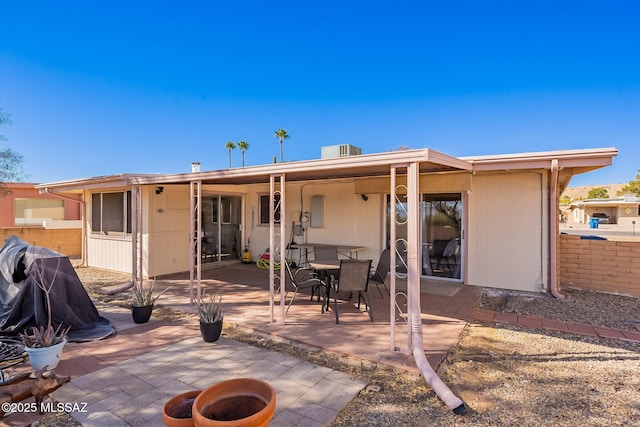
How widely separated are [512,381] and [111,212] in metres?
9.96

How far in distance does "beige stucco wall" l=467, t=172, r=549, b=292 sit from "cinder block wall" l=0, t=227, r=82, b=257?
13385mm

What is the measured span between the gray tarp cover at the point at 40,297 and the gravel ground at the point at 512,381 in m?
1.92

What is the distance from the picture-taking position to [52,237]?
11.7 meters

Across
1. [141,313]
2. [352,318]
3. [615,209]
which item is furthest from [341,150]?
[615,209]

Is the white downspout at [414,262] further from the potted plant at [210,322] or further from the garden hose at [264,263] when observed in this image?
the garden hose at [264,263]

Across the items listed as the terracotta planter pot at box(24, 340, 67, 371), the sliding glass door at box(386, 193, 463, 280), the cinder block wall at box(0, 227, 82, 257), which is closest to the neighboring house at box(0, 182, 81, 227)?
the cinder block wall at box(0, 227, 82, 257)

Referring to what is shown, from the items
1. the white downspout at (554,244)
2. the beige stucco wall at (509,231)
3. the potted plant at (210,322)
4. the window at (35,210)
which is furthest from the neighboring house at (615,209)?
the window at (35,210)

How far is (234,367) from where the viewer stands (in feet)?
10.9

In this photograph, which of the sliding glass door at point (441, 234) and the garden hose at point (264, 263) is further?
the garden hose at point (264, 263)

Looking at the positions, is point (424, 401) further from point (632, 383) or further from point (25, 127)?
point (25, 127)

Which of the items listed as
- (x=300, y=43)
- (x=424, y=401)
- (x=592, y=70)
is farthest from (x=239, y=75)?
(x=424, y=401)

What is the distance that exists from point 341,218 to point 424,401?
5888mm

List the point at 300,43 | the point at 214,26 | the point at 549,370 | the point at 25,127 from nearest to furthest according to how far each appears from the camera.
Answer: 1. the point at 549,370
2. the point at 25,127
3. the point at 214,26
4. the point at 300,43

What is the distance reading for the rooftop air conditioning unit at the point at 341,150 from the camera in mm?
6512
